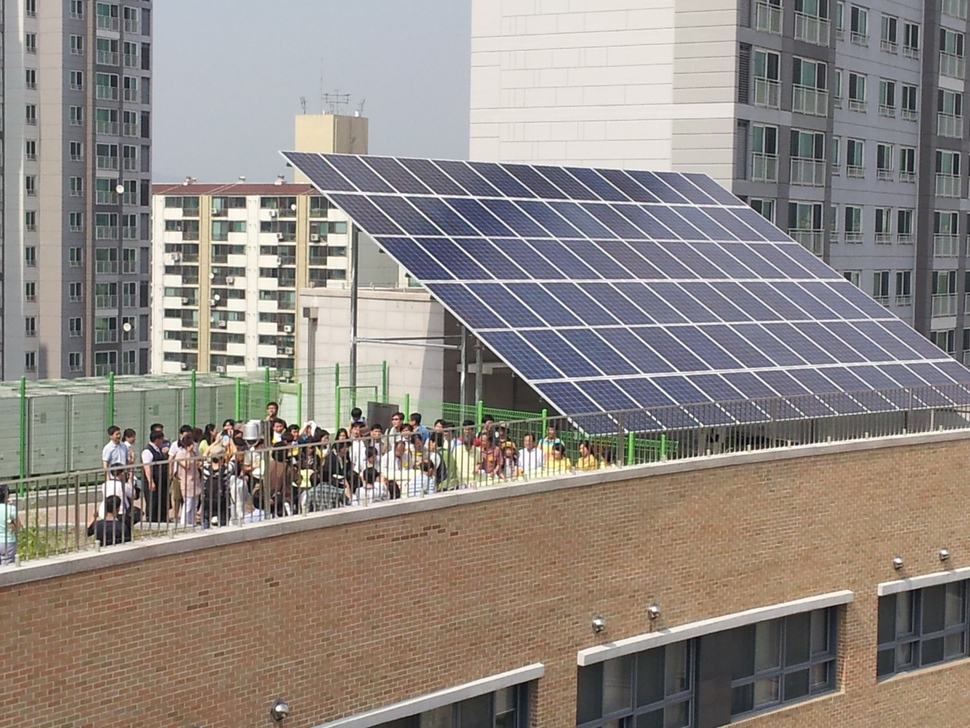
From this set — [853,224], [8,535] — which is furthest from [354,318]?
[853,224]

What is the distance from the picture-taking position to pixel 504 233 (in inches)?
1314

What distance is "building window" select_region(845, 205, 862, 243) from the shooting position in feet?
185

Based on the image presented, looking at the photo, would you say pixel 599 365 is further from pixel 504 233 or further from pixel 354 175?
pixel 354 175

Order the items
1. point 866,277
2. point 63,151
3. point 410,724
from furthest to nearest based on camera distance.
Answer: point 63,151
point 866,277
point 410,724

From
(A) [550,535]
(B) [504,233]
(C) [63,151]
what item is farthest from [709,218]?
(C) [63,151]

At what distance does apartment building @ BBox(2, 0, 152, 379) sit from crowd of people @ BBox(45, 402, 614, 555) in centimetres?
7353

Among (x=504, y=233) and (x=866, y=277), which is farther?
(x=866, y=277)

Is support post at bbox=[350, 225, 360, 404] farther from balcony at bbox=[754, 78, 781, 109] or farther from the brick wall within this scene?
balcony at bbox=[754, 78, 781, 109]

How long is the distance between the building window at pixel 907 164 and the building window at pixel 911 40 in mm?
3610

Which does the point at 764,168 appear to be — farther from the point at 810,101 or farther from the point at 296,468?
the point at 296,468

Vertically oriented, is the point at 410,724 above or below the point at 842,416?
below

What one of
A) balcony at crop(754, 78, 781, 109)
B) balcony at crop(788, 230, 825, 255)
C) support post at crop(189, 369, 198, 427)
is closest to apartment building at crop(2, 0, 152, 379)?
balcony at crop(788, 230, 825, 255)

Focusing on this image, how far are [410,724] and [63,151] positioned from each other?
80212 millimetres

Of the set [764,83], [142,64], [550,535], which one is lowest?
[550,535]
